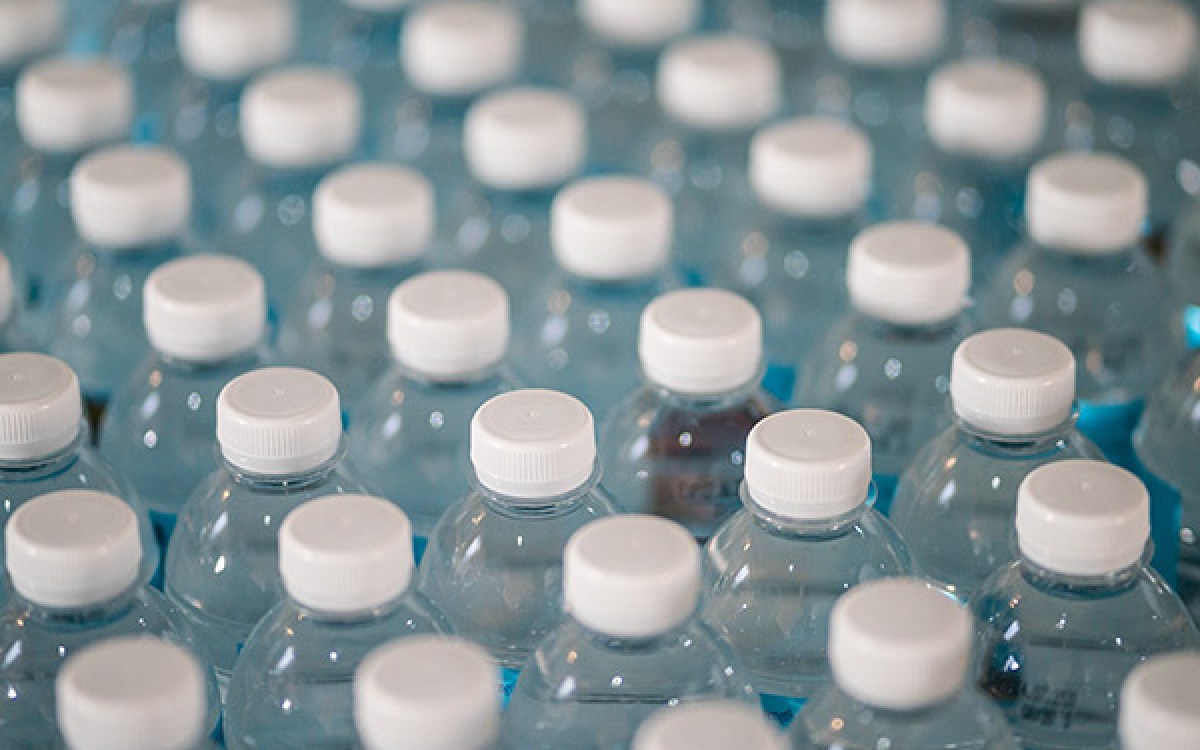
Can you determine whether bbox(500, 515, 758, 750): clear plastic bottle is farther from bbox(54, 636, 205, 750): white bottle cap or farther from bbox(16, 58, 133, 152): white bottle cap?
bbox(16, 58, 133, 152): white bottle cap

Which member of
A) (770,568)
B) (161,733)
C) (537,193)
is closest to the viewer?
(161,733)

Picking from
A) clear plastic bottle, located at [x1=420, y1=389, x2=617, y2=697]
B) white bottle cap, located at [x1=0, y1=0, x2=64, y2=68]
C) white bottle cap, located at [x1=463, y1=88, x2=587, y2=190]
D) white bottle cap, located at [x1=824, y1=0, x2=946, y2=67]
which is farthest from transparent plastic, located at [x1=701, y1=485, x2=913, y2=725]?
white bottle cap, located at [x1=0, y1=0, x2=64, y2=68]

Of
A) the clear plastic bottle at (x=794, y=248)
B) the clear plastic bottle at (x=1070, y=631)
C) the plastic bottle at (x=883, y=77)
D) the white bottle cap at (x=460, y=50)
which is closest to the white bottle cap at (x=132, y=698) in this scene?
the clear plastic bottle at (x=1070, y=631)

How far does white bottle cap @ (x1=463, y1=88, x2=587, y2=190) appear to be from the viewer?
1.58 m

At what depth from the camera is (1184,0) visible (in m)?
1.95

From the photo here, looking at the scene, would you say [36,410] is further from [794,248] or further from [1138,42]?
[1138,42]

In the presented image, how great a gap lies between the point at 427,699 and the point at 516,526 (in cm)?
27

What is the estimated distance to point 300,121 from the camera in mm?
1618

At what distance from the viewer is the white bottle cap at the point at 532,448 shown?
110cm

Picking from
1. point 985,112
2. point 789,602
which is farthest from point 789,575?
point 985,112

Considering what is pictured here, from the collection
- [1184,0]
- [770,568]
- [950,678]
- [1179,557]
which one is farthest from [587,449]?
[1184,0]

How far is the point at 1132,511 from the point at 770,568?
22 centimetres

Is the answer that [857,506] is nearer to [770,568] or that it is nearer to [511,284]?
[770,568]

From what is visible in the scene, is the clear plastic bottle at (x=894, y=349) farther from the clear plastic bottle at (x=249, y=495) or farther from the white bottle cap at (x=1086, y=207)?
the clear plastic bottle at (x=249, y=495)
